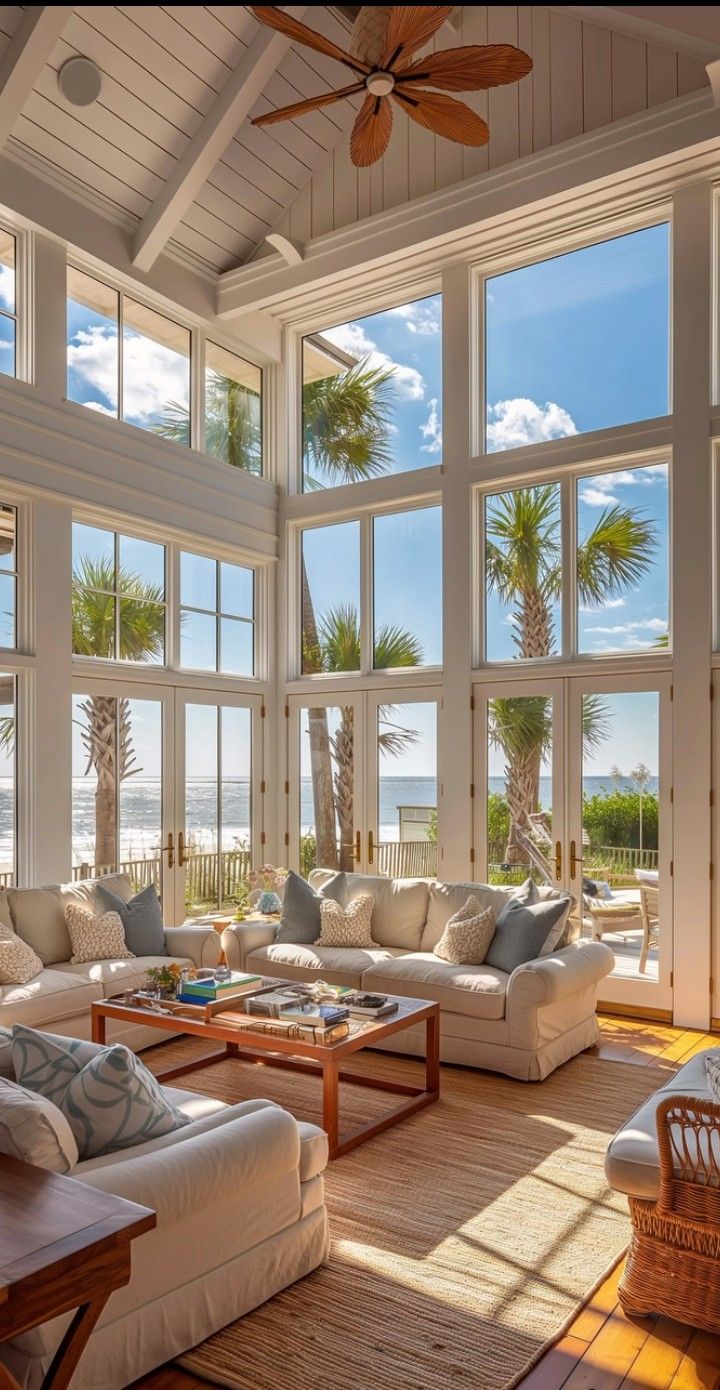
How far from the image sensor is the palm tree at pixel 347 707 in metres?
7.55

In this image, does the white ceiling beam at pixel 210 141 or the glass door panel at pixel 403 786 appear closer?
the white ceiling beam at pixel 210 141

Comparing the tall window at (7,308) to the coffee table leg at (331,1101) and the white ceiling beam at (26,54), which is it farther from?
the coffee table leg at (331,1101)

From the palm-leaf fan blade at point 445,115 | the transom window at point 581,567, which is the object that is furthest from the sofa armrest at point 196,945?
the palm-leaf fan blade at point 445,115

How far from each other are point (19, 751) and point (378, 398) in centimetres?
398

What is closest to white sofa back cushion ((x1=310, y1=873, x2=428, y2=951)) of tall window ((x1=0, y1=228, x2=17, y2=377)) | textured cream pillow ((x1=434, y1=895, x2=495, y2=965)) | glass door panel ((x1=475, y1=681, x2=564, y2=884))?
textured cream pillow ((x1=434, y1=895, x2=495, y2=965))

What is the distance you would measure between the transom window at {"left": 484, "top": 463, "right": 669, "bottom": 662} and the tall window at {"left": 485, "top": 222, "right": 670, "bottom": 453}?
1.43ft

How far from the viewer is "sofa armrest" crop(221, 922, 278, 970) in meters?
6.02

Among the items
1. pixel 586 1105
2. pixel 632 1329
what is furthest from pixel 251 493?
pixel 632 1329

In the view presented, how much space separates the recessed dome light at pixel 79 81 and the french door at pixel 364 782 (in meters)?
4.39

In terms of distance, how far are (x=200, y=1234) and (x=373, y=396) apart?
6.59 meters

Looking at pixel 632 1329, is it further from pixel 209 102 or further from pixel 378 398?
pixel 209 102

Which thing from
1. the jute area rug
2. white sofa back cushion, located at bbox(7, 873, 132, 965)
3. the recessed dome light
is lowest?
the jute area rug

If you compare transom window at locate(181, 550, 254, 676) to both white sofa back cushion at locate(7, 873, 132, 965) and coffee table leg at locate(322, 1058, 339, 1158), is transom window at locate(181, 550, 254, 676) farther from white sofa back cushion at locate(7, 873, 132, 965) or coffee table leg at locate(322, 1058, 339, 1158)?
coffee table leg at locate(322, 1058, 339, 1158)

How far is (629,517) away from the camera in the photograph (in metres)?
6.48
